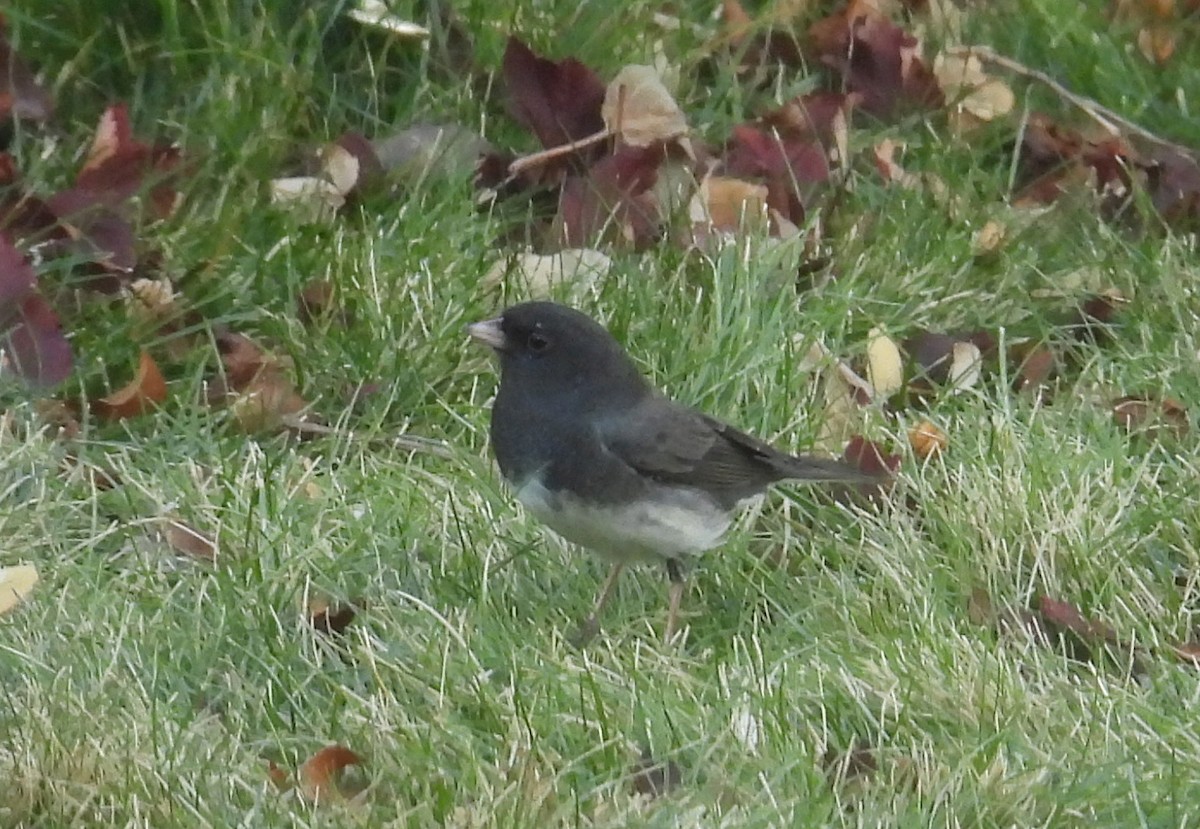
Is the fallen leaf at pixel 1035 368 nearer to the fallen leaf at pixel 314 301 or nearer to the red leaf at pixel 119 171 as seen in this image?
the fallen leaf at pixel 314 301

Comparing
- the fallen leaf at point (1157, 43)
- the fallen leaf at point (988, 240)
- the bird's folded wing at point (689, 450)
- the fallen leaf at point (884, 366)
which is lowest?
the fallen leaf at point (884, 366)

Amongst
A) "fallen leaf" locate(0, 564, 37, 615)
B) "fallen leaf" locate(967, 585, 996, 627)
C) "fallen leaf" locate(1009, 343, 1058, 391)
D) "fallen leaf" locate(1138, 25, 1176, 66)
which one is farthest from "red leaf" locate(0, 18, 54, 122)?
"fallen leaf" locate(1138, 25, 1176, 66)

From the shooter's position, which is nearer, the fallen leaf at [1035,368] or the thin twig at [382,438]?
the thin twig at [382,438]

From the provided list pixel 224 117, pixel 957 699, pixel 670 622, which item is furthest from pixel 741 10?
pixel 957 699

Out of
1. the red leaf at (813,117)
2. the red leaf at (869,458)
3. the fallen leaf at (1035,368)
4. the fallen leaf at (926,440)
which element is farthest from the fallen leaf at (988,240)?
the red leaf at (869,458)

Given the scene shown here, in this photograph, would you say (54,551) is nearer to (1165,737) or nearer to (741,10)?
(1165,737)

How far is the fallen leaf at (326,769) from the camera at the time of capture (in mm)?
2680

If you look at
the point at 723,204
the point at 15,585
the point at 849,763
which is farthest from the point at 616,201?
the point at 849,763

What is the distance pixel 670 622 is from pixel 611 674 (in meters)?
0.27

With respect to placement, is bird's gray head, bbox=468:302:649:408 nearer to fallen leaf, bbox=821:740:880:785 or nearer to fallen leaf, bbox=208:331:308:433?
fallen leaf, bbox=208:331:308:433

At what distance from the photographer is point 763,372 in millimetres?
3852

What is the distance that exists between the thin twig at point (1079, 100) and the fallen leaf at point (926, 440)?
4.74ft

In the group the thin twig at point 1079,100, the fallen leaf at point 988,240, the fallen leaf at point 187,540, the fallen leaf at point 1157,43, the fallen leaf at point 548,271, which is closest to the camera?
the fallen leaf at point 187,540

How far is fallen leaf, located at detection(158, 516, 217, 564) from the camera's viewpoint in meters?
3.38
